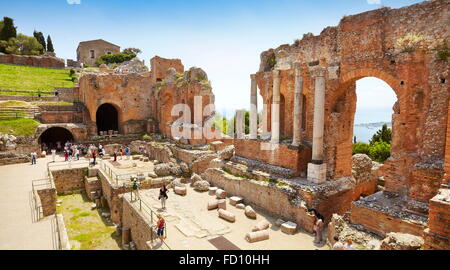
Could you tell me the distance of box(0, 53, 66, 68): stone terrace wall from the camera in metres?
39.8

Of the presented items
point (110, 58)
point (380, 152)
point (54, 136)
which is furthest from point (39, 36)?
point (380, 152)

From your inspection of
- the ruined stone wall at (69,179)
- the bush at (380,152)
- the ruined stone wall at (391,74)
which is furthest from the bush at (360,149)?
the ruined stone wall at (69,179)

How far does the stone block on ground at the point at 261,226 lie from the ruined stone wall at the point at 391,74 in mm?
3558

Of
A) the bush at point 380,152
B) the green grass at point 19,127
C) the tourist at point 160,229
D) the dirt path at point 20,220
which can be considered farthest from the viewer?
the bush at point 380,152

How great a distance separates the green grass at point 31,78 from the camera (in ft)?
102

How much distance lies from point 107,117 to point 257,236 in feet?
85.7

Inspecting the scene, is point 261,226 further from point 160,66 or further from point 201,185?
point 160,66

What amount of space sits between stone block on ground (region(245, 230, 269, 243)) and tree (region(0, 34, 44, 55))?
4897 centimetres

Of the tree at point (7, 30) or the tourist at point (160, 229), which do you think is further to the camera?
the tree at point (7, 30)

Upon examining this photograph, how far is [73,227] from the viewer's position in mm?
12969

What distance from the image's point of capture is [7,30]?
1676 inches

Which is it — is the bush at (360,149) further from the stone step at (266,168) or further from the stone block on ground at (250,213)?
the stone block on ground at (250,213)

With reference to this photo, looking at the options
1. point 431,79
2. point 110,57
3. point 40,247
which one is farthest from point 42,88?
point 431,79

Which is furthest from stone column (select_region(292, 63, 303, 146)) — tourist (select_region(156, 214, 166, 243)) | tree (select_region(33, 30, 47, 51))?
tree (select_region(33, 30, 47, 51))
